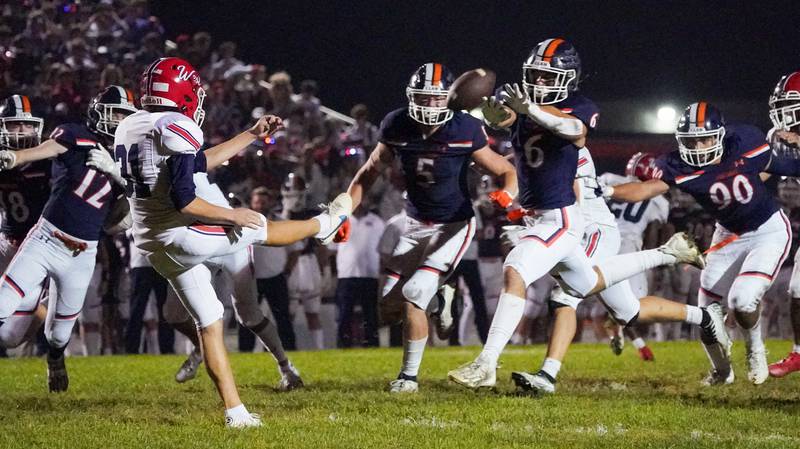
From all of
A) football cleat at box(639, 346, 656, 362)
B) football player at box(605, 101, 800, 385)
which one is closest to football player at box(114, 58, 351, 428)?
football player at box(605, 101, 800, 385)

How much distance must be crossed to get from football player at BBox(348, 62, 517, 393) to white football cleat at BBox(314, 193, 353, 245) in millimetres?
1040

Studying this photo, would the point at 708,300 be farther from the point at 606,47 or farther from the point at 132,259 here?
the point at 606,47

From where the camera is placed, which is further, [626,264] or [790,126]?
[790,126]

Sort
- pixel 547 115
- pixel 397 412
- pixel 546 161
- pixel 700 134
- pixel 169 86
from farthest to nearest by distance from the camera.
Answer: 1. pixel 700 134
2. pixel 546 161
3. pixel 547 115
4. pixel 397 412
5. pixel 169 86

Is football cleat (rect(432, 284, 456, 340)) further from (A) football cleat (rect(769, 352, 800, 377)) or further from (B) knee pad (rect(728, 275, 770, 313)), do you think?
(A) football cleat (rect(769, 352, 800, 377))

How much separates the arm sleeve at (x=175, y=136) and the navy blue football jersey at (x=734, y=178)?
135 inches

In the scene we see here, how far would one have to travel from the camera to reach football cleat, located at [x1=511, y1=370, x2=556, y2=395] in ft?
19.2

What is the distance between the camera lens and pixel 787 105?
7113 mm

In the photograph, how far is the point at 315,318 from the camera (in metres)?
11.5

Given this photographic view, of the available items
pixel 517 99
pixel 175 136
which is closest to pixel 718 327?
pixel 517 99

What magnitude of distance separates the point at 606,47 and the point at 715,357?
16.3m

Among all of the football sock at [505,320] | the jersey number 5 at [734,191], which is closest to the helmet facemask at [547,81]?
the football sock at [505,320]

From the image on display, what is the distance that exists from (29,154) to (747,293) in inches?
175

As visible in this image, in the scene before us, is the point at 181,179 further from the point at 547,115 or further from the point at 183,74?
the point at 547,115
